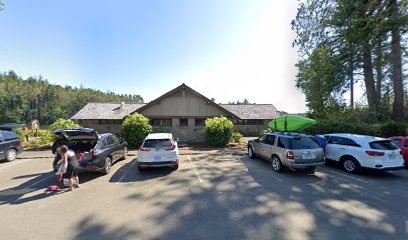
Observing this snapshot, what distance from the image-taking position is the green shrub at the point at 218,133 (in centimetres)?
1488

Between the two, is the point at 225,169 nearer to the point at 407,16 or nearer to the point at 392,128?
the point at 392,128

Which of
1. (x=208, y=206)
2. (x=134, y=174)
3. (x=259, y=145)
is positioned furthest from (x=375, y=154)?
(x=134, y=174)

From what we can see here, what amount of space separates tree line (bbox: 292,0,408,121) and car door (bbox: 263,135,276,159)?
36.2 feet

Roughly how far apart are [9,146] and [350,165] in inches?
693

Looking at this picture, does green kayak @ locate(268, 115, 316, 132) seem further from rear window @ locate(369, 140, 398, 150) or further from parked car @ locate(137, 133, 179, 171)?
parked car @ locate(137, 133, 179, 171)

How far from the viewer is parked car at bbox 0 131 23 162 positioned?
9.95m

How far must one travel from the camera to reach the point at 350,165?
26.2 ft

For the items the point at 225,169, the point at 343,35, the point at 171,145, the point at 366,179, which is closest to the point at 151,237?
the point at 171,145

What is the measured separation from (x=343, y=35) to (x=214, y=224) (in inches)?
668

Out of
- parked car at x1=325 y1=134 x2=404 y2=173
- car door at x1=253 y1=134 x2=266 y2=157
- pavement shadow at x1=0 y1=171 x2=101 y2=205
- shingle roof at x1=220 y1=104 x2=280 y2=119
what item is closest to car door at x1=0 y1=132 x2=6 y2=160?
pavement shadow at x1=0 y1=171 x2=101 y2=205

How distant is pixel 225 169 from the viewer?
339 inches

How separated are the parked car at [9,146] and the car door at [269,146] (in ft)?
45.9

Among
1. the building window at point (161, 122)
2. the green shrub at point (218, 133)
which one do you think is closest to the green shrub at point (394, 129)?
the green shrub at point (218, 133)

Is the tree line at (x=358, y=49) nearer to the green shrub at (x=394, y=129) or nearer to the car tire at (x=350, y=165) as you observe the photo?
the green shrub at (x=394, y=129)
